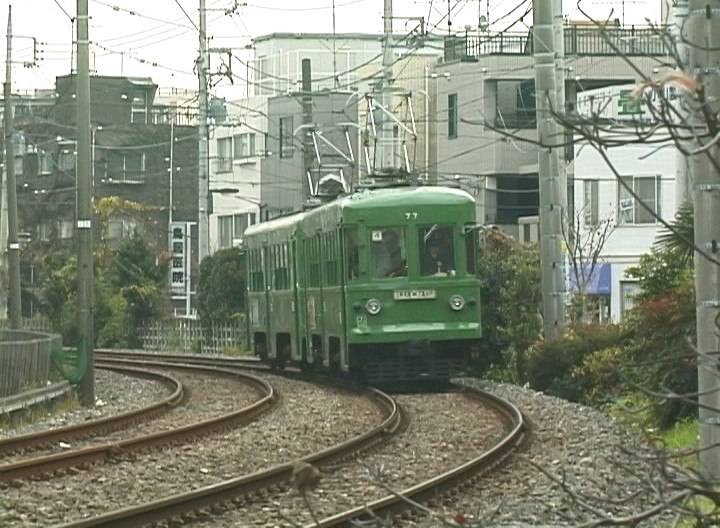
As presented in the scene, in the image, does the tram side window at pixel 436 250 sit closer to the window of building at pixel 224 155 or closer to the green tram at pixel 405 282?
the green tram at pixel 405 282

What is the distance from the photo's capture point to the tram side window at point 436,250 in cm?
2245

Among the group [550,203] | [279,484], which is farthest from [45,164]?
[279,484]

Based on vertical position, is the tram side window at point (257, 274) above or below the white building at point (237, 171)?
below

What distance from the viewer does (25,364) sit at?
22.5 meters

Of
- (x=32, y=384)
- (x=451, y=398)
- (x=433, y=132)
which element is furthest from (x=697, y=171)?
(x=433, y=132)

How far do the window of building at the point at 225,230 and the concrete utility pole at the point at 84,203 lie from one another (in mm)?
45755

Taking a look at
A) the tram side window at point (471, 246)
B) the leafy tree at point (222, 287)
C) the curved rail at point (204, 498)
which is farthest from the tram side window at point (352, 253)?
the leafy tree at point (222, 287)

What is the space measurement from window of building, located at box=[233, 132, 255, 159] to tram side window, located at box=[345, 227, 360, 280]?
44639mm

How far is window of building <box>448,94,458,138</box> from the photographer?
50625 millimetres

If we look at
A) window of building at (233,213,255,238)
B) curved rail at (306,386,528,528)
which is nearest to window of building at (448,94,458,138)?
window of building at (233,213,255,238)

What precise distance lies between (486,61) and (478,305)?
27.1 m

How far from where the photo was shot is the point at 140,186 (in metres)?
74.9

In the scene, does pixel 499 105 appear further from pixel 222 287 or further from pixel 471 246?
pixel 471 246

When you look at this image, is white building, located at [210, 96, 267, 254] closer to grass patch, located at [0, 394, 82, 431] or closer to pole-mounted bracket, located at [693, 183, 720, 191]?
grass patch, located at [0, 394, 82, 431]
